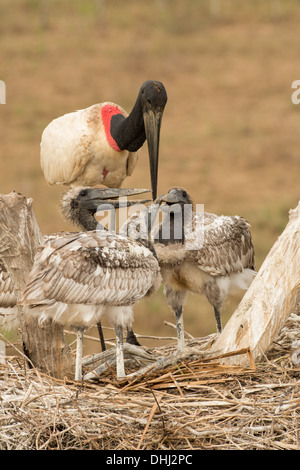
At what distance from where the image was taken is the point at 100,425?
4906 mm

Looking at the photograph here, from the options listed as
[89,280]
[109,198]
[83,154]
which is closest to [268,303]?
[89,280]

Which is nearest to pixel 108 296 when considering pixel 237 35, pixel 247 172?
pixel 247 172

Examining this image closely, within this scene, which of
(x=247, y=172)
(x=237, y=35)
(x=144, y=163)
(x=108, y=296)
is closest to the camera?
(x=108, y=296)

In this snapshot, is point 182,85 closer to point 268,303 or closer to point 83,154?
point 83,154

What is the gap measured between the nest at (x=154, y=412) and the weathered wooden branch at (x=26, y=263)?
5.3 inches

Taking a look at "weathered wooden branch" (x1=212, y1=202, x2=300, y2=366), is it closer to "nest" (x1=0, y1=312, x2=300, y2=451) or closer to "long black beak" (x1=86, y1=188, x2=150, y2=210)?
"nest" (x1=0, y1=312, x2=300, y2=451)

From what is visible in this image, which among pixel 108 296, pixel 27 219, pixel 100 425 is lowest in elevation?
pixel 100 425

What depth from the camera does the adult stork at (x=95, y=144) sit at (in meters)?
7.18

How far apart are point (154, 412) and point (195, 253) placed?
1545 millimetres

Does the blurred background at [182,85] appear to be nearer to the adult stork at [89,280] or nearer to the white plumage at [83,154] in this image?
the white plumage at [83,154]

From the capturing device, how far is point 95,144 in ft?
24.1

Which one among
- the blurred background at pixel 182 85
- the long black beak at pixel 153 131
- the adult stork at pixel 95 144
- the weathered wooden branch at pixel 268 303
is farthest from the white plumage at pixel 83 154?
the blurred background at pixel 182 85

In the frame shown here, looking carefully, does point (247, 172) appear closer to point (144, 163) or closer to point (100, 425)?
point (144, 163)

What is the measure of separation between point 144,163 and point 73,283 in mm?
15214
